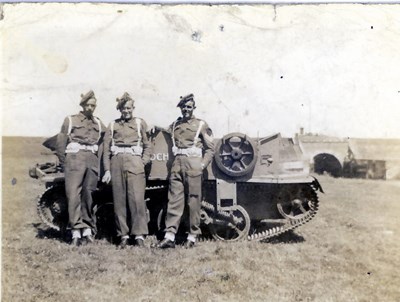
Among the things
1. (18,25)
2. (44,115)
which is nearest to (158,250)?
(44,115)

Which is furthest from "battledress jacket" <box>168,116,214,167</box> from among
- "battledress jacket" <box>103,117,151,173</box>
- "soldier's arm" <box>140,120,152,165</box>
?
"battledress jacket" <box>103,117,151,173</box>

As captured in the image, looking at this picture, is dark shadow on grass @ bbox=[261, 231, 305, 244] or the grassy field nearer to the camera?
the grassy field

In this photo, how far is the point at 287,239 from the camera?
22.2ft

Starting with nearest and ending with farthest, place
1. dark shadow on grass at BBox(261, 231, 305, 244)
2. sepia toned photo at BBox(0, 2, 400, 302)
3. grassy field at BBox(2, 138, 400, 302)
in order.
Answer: grassy field at BBox(2, 138, 400, 302), sepia toned photo at BBox(0, 2, 400, 302), dark shadow on grass at BBox(261, 231, 305, 244)

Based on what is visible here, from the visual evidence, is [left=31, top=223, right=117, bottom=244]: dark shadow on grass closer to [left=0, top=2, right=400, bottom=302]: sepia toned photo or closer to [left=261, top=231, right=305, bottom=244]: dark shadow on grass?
[left=0, top=2, right=400, bottom=302]: sepia toned photo

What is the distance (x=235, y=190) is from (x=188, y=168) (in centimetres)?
82

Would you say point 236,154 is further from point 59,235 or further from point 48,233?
point 48,233

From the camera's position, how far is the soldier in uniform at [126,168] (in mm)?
6195

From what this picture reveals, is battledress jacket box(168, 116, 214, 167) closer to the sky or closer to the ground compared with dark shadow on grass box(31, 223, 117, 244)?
closer to the sky

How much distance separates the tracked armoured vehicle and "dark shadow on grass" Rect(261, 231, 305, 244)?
18cm

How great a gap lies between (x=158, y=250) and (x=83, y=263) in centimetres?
94

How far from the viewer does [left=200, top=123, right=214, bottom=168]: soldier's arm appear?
6.28 metres

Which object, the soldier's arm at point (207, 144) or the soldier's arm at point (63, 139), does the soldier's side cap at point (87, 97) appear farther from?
the soldier's arm at point (207, 144)

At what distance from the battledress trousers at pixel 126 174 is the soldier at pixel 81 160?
0.23 metres
